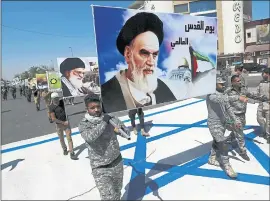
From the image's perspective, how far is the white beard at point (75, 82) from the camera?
1071 centimetres

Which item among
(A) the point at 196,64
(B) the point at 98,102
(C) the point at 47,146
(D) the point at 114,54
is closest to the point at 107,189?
(B) the point at 98,102

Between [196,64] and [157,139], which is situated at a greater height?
[196,64]

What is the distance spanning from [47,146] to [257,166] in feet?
17.6

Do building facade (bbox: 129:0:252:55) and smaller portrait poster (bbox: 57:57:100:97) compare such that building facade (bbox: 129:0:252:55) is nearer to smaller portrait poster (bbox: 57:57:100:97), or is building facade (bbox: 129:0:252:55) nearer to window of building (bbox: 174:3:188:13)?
window of building (bbox: 174:3:188:13)

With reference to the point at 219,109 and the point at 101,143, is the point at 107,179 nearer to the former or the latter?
the point at 101,143

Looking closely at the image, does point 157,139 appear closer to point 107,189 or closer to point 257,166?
point 257,166

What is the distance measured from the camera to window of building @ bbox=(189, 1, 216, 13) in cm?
4903

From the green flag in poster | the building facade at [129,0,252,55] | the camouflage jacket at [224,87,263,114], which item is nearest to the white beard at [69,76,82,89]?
the green flag in poster

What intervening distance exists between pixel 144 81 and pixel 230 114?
177 centimetres

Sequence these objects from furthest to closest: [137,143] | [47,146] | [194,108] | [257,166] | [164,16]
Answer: [194,108] → [47,146] → [137,143] → [257,166] → [164,16]

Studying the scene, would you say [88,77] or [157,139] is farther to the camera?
[88,77]

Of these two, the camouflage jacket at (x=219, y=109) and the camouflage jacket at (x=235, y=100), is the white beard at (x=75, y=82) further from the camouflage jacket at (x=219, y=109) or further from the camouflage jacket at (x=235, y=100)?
→ the camouflage jacket at (x=219, y=109)

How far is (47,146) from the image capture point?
678 cm

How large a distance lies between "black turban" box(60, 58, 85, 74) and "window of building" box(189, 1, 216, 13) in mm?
45090
